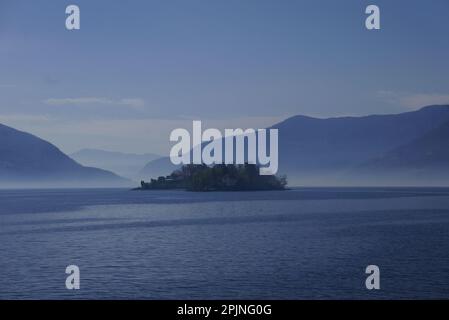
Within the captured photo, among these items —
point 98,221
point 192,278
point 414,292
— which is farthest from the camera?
point 98,221

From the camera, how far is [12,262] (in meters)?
16.3

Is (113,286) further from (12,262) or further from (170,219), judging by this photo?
(170,219)

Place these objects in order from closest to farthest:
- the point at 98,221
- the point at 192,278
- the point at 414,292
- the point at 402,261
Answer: the point at 414,292
the point at 192,278
the point at 402,261
the point at 98,221

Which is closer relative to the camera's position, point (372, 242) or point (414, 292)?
point (414, 292)

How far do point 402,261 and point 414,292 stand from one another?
13.3 feet

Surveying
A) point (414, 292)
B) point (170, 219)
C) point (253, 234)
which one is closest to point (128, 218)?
point (170, 219)

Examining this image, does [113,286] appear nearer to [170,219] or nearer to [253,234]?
[253,234]

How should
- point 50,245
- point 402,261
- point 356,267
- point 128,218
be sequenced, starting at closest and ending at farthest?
point 356,267
point 402,261
point 50,245
point 128,218

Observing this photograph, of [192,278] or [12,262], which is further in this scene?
[12,262]

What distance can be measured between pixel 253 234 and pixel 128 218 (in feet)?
38.0
